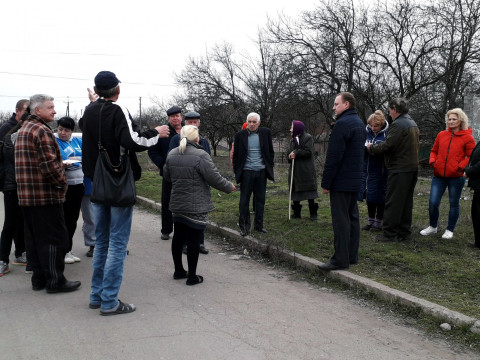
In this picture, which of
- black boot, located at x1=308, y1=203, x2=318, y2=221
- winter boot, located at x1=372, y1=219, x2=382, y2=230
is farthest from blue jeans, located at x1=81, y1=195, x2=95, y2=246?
winter boot, located at x1=372, y1=219, x2=382, y2=230

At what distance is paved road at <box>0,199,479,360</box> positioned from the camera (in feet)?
10.5

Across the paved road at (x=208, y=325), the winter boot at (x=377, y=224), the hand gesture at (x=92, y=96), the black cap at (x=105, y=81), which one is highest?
the black cap at (x=105, y=81)

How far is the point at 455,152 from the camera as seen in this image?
614 cm

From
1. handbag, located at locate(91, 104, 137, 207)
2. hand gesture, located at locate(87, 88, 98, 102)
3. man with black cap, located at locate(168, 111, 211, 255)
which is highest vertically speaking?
hand gesture, located at locate(87, 88, 98, 102)

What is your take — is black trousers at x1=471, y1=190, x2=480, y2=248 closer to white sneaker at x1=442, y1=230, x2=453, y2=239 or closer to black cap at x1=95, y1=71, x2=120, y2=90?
white sneaker at x1=442, y1=230, x2=453, y2=239

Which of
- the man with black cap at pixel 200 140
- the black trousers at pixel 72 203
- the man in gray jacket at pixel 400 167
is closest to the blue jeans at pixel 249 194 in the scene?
the man with black cap at pixel 200 140

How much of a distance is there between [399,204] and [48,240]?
4646 millimetres

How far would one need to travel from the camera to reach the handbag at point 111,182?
375 centimetres

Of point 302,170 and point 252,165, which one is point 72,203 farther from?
point 302,170

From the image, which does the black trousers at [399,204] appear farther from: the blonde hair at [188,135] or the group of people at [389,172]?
the blonde hair at [188,135]

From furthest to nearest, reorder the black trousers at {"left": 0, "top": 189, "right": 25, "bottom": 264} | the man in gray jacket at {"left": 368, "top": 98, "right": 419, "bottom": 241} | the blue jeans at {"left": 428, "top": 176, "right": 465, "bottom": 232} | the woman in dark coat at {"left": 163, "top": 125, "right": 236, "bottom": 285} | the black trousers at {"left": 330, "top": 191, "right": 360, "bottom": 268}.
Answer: the blue jeans at {"left": 428, "top": 176, "right": 465, "bottom": 232} < the man in gray jacket at {"left": 368, "top": 98, "right": 419, "bottom": 241} < the black trousers at {"left": 0, "top": 189, "right": 25, "bottom": 264} < the black trousers at {"left": 330, "top": 191, "right": 360, "bottom": 268} < the woman in dark coat at {"left": 163, "top": 125, "right": 236, "bottom": 285}

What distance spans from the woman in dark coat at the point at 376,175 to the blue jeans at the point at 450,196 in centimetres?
76

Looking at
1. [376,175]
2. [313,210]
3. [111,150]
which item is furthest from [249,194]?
[111,150]

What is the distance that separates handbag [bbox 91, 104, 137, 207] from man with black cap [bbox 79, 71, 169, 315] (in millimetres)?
54
